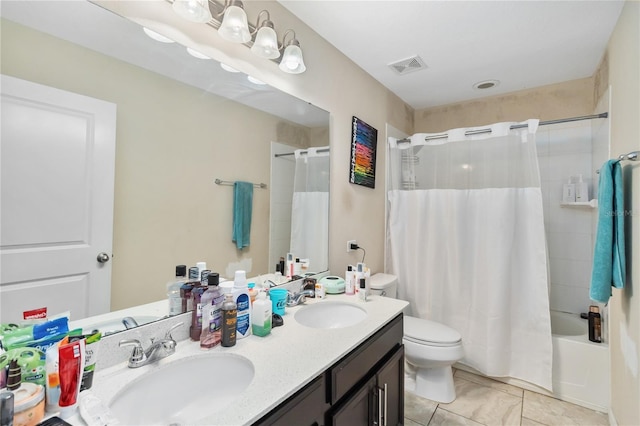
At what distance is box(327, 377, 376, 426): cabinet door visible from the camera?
1.02 meters

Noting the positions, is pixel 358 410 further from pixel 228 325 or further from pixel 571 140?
pixel 571 140

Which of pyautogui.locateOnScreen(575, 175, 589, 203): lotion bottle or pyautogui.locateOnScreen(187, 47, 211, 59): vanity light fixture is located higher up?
pyautogui.locateOnScreen(187, 47, 211, 59): vanity light fixture

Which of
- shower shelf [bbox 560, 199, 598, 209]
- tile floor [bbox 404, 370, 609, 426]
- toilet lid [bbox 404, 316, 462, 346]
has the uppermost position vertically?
shower shelf [bbox 560, 199, 598, 209]

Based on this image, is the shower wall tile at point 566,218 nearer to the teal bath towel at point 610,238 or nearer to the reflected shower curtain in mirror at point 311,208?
the teal bath towel at point 610,238

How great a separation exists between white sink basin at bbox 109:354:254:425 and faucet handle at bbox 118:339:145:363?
0.25 feet

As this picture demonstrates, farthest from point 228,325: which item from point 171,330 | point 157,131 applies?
point 157,131

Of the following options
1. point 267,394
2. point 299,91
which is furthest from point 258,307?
point 299,91

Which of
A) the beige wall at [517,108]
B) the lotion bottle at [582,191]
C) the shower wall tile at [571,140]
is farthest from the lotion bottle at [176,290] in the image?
the shower wall tile at [571,140]

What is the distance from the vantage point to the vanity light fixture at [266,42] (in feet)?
4.31

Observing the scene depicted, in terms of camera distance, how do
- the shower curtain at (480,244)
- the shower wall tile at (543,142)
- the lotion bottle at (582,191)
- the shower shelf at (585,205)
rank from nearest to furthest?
the shower curtain at (480,244) < the shower shelf at (585,205) < the lotion bottle at (582,191) < the shower wall tile at (543,142)

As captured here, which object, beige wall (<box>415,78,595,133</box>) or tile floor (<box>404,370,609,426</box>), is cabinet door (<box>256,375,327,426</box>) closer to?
tile floor (<box>404,370,609,426</box>)

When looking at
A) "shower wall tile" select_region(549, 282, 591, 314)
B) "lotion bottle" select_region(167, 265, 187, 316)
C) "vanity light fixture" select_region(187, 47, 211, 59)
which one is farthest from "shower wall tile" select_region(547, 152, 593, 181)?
"lotion bottle" select_region(167, 265, 187, 316)

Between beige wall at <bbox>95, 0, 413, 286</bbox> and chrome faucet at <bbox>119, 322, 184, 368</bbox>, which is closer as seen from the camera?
chrome faucet at <bbox>119, 322, 184, 368</bbox>

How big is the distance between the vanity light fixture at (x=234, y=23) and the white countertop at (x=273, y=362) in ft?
4.03
